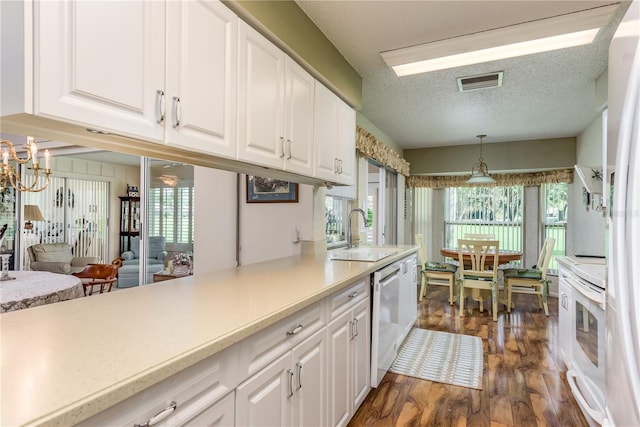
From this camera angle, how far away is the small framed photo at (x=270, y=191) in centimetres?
297

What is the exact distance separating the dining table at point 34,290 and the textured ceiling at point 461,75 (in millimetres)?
2821

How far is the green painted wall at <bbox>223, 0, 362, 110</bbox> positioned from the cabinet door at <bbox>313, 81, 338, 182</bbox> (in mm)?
104

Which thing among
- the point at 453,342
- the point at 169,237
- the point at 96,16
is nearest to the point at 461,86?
the point at 453,342

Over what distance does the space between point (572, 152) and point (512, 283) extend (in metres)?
2.26

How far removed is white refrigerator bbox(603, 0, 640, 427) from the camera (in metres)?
0.85

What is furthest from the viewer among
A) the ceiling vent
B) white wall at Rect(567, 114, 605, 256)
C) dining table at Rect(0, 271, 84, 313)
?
white wall at Rect(567, 114, 605, 256)

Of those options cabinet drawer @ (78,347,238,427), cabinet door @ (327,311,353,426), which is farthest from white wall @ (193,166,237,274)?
cabinet drawer @ (78,347,238,427)

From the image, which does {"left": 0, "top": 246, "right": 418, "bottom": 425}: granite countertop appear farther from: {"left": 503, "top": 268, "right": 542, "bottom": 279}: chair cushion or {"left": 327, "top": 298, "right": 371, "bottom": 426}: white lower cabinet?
{"left": 503, "top": 268, "right": 542, "bottom": 279}: chair cushion

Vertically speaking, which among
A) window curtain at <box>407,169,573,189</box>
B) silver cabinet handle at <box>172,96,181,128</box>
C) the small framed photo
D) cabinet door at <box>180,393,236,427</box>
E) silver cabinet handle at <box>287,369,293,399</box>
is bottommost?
silver cabinet handle at <box>287,369,293,399</box>

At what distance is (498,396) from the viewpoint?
2.38 meters

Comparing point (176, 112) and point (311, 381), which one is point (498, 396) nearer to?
point (311, 381)

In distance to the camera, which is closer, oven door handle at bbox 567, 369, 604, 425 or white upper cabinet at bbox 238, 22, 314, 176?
white upper cabinet at bbox 238, 22, 314, 176

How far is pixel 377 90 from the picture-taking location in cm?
332

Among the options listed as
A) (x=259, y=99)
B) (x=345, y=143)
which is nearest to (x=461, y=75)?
(x=345, y=143)
